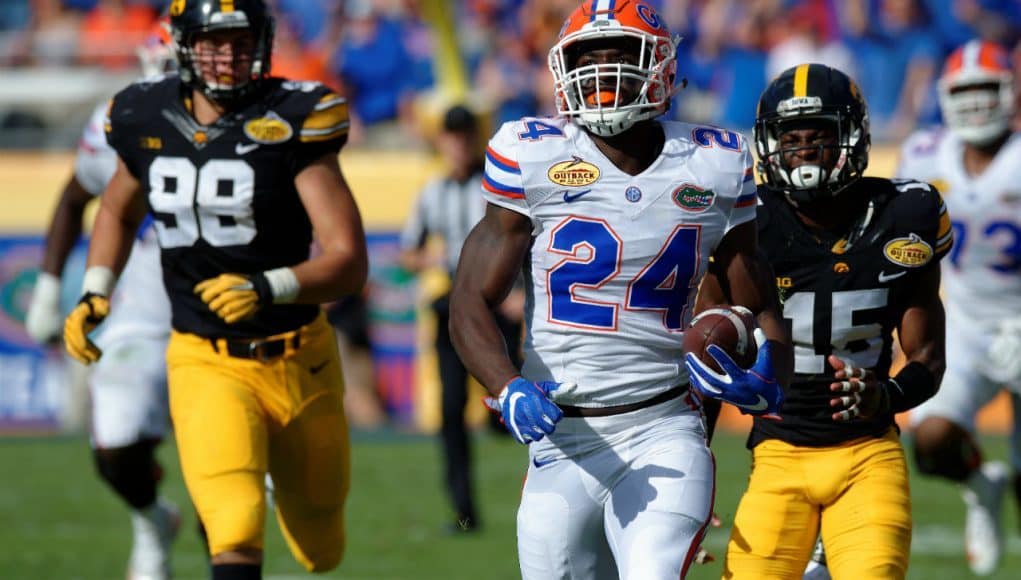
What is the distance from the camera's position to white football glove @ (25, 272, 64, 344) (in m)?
5.93

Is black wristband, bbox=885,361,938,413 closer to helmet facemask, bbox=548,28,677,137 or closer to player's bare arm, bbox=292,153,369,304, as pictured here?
helmet facemask, bbox=548,28,677,137

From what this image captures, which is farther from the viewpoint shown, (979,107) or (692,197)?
(979,107)

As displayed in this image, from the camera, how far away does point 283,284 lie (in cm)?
467

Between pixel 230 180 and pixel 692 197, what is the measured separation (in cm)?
154

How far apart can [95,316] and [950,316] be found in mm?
3941

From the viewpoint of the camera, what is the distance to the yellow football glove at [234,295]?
4.55 m

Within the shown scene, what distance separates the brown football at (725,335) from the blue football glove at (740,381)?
0.02m

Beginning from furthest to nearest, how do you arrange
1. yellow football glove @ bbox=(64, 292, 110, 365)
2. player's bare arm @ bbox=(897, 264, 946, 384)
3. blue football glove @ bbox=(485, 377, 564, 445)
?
yellow football glove @ bbox=(64, 292, 110, 365)
player's bare arm @ bbox=(897, 264, 946, 384)
blue football glove @ bbox=(485, 377, 564, 445)

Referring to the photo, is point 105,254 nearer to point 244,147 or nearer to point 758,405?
point 244,147

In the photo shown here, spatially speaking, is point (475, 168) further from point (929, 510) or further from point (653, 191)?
point (653, 191)

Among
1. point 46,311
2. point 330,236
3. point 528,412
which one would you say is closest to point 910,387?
point 528,412

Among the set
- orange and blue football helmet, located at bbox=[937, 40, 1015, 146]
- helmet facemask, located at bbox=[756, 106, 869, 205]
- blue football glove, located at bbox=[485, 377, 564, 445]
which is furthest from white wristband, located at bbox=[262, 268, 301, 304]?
orange and blue football helmet, located at bbox=[937, 40, 1015, 146]

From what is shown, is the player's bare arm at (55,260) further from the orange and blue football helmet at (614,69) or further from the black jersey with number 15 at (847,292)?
the black jersey with number 15 at (847,292)

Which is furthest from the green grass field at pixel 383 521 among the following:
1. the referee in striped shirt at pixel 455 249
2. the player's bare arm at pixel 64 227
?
the player's bare arm at pixel 64 227
